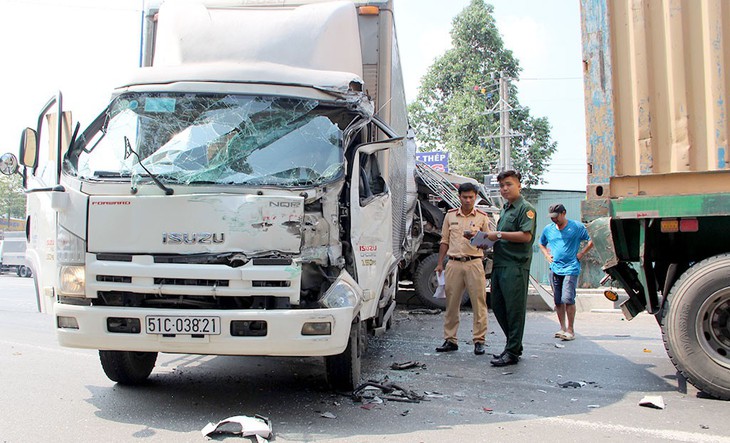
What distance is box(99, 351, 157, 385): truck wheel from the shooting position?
445 cm

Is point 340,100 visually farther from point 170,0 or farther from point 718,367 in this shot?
point 718,367

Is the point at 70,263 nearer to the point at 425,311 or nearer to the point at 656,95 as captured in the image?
the point at 656,95

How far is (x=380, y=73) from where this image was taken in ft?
17.5

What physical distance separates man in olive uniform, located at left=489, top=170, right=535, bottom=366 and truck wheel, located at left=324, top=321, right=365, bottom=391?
5.60 feet

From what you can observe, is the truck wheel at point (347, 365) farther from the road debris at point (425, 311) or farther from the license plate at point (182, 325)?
the road debris at point (425, 311)

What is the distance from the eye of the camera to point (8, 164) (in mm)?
4332

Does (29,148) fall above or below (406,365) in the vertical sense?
above

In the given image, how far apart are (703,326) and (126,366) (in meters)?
4.17

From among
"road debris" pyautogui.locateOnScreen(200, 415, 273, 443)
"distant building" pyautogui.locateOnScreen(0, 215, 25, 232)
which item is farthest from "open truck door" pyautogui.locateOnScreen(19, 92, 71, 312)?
"distant building" pyautogui.locateOnScreen(0, 215, 25, 232)

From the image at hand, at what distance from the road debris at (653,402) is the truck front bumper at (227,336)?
2.16m

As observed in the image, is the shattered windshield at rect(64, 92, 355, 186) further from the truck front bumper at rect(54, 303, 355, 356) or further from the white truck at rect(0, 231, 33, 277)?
the white truck at rect(0, 231, 33, 277)

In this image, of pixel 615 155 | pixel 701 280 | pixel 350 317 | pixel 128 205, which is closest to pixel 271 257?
pixel 350 317

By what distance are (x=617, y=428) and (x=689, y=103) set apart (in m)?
2.31

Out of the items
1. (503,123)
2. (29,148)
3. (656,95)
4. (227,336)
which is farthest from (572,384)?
(503,123)
